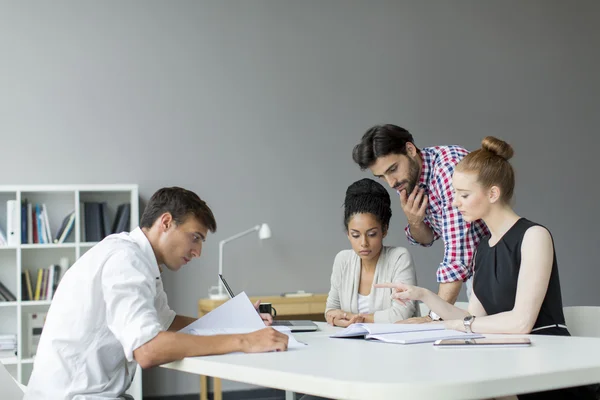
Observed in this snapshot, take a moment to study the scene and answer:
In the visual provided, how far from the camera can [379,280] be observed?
289cm

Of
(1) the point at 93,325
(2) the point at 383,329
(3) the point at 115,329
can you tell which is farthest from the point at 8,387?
(2) the point at 383,329

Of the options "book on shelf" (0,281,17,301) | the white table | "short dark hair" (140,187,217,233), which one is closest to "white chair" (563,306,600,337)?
the white table

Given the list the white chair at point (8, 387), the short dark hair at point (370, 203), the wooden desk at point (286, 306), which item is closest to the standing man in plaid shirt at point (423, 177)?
the short dark hair at point (370, 203)

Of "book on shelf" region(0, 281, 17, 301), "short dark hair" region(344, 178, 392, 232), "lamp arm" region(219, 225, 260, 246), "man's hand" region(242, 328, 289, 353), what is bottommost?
"book on shelf" region(0, 281, 17, 301)

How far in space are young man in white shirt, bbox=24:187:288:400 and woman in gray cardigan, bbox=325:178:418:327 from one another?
40.7 inches

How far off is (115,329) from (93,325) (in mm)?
125

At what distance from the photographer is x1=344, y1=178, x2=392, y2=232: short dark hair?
295 centimetres

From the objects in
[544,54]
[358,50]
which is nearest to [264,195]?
[358,50]

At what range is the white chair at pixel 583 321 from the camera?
235cm

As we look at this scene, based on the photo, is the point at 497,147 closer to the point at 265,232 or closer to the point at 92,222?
the point at 265,232

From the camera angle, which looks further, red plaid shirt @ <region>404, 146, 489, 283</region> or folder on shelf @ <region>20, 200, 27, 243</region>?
folder on shelf @ <region>20, 200, 27, 243</region>

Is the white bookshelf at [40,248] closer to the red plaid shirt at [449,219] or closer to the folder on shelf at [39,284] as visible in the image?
the folder on shelf at [39,284]

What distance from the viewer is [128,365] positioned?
1.95 meters

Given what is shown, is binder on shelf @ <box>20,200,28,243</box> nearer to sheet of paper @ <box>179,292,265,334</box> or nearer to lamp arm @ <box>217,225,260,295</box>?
lamp arm @ <box>217,225,260,295</box>
